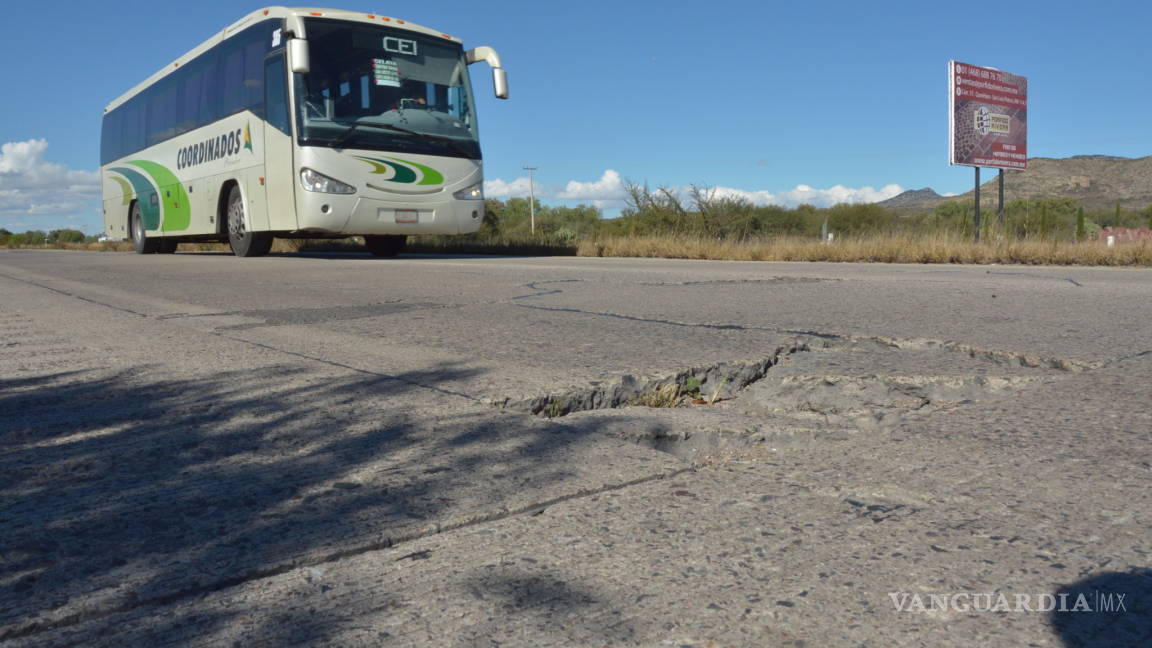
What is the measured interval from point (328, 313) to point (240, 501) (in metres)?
3.51

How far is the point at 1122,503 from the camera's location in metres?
1.76

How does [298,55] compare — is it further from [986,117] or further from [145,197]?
[986,117]

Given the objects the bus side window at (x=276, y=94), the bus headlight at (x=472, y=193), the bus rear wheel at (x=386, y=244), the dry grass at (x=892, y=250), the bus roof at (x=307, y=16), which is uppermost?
the bus roof at (x=307, y=16)

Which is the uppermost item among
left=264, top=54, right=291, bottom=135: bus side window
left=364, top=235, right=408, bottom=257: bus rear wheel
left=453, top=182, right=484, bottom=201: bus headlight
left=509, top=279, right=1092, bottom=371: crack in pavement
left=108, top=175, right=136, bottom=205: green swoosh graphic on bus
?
left=264, top=54, right=291, bottom=135: bus side window

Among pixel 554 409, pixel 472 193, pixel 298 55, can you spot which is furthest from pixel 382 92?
pixel 554 409

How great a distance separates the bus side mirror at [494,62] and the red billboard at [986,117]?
1010 centimetres

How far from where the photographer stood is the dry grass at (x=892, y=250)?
432 inches

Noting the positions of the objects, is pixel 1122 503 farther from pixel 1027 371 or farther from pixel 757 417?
pixel 1027 371

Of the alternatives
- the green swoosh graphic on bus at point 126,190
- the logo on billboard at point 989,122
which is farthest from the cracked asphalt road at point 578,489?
the green swoosh graphic on bus at point 126,190

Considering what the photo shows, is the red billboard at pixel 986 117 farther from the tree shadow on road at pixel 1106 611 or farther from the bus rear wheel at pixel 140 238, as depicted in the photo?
the tree shadow on road at pixel 1106 611

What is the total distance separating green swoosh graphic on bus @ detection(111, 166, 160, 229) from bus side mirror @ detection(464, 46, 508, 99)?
803 centimetres

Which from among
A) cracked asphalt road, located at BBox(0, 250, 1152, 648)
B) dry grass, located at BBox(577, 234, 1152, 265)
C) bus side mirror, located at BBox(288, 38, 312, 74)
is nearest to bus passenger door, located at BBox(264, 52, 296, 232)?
bus side mirror, located at BBox(288, 38, 312, 74)

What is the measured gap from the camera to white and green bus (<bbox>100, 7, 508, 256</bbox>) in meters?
11.9

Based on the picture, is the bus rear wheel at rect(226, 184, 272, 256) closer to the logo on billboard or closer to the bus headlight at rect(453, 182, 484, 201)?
the bus headlight at rect(453, 182, 484, 201)
